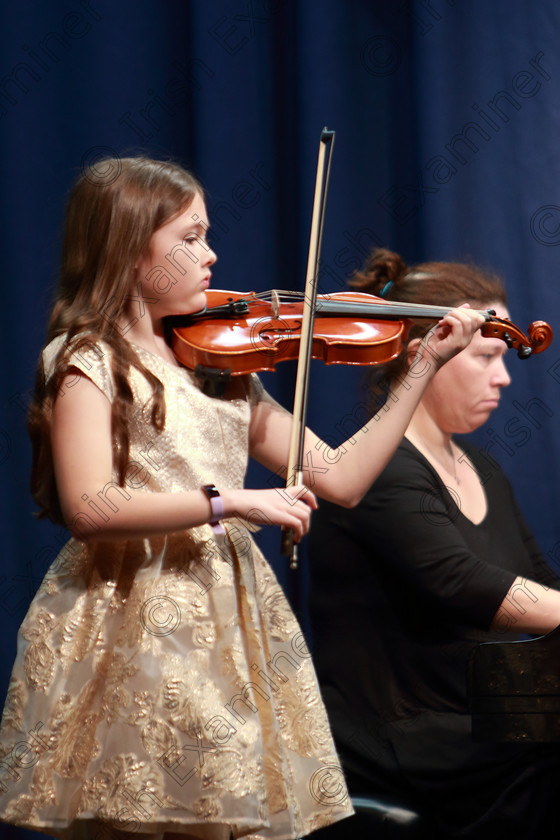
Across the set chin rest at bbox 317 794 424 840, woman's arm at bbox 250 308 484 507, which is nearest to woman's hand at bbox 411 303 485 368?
woman's arm at bbox 250 308 484 507

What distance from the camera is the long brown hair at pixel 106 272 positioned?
1.19m

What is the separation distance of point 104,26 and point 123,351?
1108mm

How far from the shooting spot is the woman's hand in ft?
4.35

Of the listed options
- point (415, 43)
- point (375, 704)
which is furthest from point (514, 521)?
point (415, 43)

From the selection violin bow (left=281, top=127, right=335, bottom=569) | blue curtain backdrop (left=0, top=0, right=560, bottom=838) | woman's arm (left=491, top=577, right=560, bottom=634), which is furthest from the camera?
blue curtain backdrop (left=0, top=0, right=560, bottom=838)

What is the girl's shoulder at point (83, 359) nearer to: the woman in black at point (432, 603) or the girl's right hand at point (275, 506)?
the girl's right hand at point (275, 506)

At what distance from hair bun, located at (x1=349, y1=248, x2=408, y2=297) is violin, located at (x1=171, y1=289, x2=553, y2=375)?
0.75ft

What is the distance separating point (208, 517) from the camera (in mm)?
1121

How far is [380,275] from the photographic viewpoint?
169 cm

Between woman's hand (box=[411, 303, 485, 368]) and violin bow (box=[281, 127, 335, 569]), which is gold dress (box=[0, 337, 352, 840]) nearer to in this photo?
violin bow (box=[281, 127, 335, 569])

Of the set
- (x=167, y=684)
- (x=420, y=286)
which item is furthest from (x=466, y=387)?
(x=167, y=684)

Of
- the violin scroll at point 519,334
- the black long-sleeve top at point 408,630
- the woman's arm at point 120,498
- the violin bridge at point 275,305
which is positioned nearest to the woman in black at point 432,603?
the black long-sleeve top at point 408,630

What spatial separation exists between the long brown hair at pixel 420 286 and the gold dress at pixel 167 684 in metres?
0.52

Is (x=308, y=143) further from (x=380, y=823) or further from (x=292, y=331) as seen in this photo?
(x=380, y=823)
